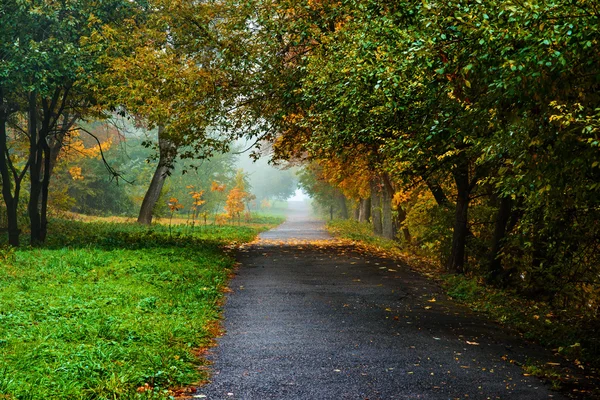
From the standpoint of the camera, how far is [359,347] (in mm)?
6875

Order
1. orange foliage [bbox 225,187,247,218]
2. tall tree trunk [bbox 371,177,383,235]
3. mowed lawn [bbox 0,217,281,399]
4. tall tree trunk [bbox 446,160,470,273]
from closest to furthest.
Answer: mowed lawn [bbox 0,217,281,399] → tall tree trunk [bbox 446,160,470,273] → tall tree trunk [bbox 371,177,383,235] → orange foliage [bbox 225,187,247,218]

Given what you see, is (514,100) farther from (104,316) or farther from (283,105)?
(283,105)

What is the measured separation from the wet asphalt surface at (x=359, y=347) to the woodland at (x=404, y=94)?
2.04m

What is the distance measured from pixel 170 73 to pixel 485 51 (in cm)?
1084

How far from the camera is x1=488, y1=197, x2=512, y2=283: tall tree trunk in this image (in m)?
13.0

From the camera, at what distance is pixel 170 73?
15.3 meters

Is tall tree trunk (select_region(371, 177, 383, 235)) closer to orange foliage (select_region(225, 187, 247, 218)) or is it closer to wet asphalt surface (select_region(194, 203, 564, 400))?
orange foliage (select_region(225, 187, 247, 218))

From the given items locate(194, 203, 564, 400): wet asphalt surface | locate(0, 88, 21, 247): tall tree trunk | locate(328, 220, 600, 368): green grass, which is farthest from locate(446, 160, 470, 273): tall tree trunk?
locate(0, 88, 21, 247): tall tree trunk

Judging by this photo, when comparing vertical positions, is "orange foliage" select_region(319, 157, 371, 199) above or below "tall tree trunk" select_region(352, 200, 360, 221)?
above

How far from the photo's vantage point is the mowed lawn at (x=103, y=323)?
195 inches

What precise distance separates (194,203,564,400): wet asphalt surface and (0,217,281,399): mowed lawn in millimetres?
423

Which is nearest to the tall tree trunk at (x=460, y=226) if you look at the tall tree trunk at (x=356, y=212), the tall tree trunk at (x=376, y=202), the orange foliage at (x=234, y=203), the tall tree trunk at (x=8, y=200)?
the tall tree trunk at (x=376, y=202)

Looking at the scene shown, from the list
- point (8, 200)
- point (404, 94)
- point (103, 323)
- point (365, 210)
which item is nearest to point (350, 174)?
point (8, 200)

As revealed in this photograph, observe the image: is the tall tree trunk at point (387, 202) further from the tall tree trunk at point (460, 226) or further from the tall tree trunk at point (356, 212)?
the tall tree trunk at point (356, 212)
